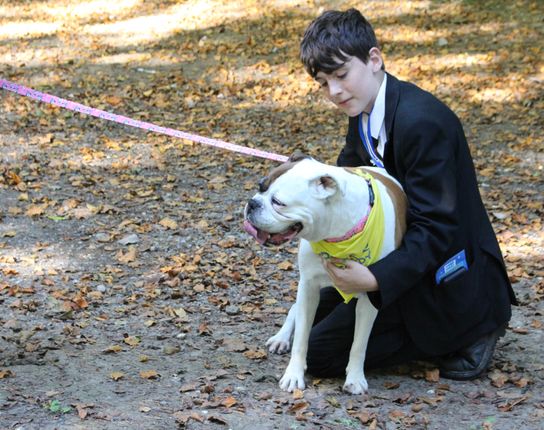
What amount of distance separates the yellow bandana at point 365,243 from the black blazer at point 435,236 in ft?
0.24

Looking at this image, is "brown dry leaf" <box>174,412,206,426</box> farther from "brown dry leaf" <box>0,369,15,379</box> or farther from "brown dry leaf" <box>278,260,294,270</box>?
"brown dry leaf" <box>278,260,294,270</box>

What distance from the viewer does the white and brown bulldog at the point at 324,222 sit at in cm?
349

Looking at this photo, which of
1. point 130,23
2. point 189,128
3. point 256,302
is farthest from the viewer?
point 130,23

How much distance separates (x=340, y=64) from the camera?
396 centimetres

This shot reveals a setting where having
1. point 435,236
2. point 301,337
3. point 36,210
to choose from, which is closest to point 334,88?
point 435,236

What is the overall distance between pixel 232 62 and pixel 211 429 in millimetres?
8857

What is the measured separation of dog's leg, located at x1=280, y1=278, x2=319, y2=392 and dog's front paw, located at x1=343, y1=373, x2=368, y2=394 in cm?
23

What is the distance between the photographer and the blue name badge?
4.07m

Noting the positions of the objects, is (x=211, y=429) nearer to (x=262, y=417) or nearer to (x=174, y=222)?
(x=262, y=417)

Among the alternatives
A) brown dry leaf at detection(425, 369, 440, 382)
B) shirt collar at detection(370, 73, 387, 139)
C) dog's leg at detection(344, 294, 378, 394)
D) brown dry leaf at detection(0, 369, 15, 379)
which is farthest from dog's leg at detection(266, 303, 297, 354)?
brown dry leaf at detection(0, 369, 15, 379)

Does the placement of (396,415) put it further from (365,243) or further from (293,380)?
(365,243)

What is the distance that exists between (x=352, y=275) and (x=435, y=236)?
0.47 meters

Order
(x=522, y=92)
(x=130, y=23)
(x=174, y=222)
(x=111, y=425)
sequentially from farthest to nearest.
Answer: (x=130, y=23), (x=522, y=92), (x=174, y=222), (x=111, y=425)

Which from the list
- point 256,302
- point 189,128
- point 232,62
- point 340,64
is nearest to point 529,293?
point 256,302
